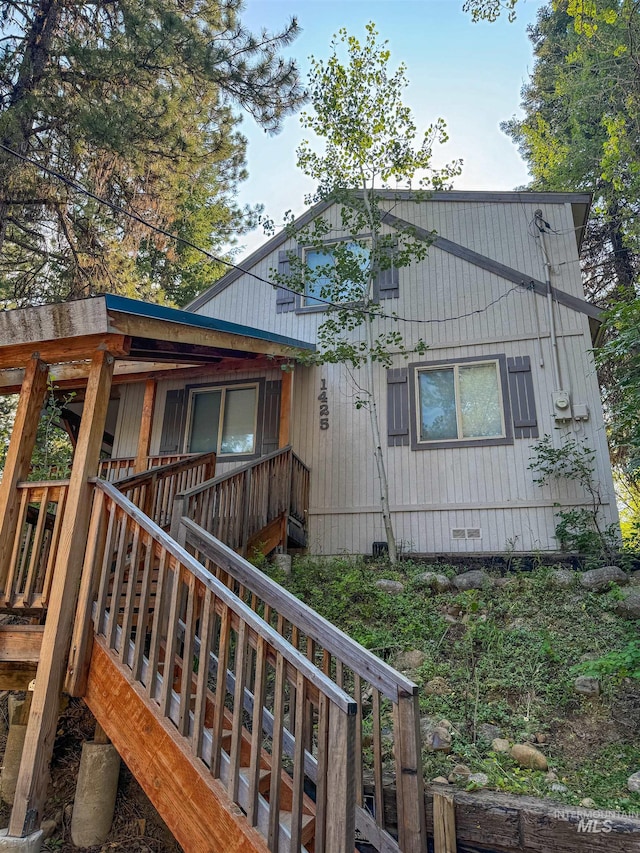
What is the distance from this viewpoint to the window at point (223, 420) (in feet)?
27.4

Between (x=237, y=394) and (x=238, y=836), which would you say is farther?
(x=237, y=394)

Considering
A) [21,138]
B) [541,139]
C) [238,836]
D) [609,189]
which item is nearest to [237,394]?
[21,138]

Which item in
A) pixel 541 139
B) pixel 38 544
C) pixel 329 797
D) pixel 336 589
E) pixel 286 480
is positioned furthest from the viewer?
pixel 541 139

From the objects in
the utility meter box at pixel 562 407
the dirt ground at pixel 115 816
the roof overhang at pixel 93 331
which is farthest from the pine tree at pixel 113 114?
the dirt ground at pixel 115 816

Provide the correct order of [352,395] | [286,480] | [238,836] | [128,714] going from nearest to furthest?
1. [238,836]
2. [128,714]
3. [286,480]
4. [352,395]

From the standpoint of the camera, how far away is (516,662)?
4.30m

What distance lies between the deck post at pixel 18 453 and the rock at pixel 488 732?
11.1 ft

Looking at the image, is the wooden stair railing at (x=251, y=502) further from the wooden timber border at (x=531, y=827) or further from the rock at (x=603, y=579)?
the rock at (x=603, y=579)

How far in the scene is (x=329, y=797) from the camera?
204cm

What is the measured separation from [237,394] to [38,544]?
5051 mm

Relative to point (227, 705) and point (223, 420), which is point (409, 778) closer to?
point (227, 705)

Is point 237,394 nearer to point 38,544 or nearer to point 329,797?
point 38,544

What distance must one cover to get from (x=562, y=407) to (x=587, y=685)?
156 inches

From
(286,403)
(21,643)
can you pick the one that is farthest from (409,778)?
(286,403)
